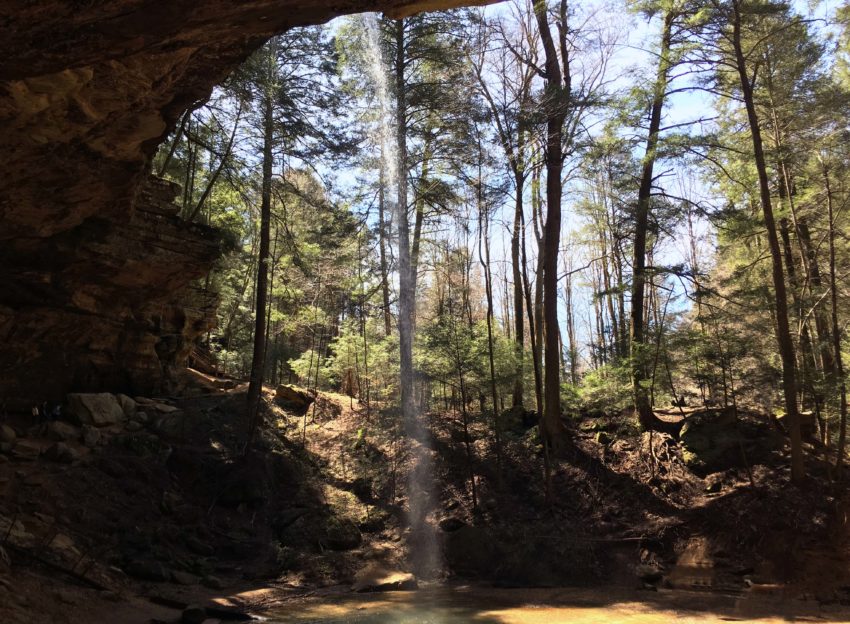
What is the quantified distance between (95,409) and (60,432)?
104 centimetres

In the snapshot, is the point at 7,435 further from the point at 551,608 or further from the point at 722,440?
the point at 722,440

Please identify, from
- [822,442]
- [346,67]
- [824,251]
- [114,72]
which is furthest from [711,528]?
[346,67]

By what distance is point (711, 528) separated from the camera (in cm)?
1120

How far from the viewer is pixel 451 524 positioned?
491 inches

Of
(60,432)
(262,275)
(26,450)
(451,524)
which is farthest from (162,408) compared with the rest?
(451,524)

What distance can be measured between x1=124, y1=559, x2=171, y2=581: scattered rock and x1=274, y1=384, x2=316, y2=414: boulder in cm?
844

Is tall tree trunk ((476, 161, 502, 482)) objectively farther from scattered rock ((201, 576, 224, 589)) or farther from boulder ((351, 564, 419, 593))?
scattered rock ((201, 576, 224, 589))

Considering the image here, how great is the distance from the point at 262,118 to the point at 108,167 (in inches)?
245

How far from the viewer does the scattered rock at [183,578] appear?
29.3 feet

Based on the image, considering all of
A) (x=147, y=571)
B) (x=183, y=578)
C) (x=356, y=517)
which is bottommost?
(x=183, y=578)

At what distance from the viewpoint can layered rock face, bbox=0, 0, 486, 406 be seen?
3.64 metres

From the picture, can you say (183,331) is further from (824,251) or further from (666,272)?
(824,251)

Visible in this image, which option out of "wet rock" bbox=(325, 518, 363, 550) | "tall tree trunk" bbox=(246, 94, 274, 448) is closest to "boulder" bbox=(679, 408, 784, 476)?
"wet rock" bbox=(325, 518, 363, 550)

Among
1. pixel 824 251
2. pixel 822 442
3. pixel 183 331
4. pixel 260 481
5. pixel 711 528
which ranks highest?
pixel 824 251
